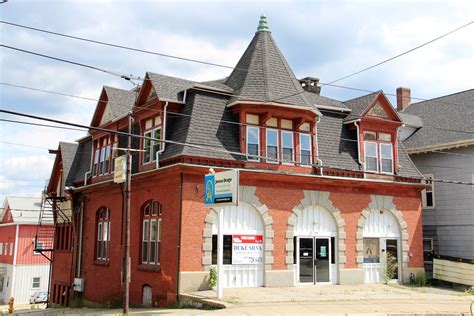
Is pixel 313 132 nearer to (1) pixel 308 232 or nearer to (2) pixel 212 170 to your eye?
(1) pixel 308 232

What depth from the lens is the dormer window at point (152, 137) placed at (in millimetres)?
23469

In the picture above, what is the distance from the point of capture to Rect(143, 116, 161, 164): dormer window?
23.5 metres

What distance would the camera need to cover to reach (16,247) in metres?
49.9

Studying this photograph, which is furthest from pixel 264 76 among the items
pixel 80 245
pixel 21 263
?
pixel 21 263

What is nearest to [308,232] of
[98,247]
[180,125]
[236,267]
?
[236,267]

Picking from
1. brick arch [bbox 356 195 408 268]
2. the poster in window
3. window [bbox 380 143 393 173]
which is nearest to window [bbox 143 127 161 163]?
the poster in window

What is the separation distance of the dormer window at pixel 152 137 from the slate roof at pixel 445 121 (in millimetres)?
15955

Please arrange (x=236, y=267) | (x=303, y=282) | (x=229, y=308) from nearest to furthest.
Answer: (x=229, y=308)
(x=236, y=267)
(x=303, y=282)

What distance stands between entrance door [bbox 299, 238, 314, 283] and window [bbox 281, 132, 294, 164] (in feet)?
12.7

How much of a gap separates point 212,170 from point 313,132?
6795 mm

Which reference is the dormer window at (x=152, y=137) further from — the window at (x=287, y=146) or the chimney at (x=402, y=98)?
the chimney at (x=402, y=98)

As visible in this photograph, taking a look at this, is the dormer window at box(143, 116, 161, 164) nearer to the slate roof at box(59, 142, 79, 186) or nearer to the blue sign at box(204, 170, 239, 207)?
the blue sign at box(204, 170, 239, 207)

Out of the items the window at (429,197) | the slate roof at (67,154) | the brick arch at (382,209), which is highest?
the slate roof at (67,154)

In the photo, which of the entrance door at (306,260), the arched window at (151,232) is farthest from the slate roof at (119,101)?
the entrance door at (306,260)
